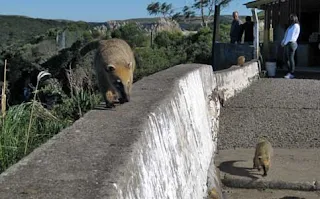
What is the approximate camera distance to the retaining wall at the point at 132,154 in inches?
106

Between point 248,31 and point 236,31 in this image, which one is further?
point 236,31

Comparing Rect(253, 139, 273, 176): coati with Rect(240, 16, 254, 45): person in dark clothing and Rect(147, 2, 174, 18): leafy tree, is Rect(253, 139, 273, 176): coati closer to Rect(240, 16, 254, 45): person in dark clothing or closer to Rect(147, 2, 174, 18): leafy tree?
Rect(240, 16, 254, 45): person in dark clothing

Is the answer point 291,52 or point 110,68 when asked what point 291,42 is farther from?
point 110,68

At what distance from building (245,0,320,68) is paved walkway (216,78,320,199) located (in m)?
4.50

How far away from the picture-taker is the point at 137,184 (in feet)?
10.2

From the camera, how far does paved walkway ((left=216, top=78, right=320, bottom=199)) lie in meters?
7.36

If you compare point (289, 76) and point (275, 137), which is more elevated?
point (289, 76)

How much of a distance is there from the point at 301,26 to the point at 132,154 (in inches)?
817

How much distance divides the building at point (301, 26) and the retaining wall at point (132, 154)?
43.4ft

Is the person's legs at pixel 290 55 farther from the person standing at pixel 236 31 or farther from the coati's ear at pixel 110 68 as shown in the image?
the coati's ear at pixel 110 68

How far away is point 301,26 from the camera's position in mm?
22984

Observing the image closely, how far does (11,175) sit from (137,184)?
659 millimetres

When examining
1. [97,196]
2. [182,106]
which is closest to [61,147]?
[97,196]

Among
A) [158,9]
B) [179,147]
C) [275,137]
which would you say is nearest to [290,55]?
[275,137]
